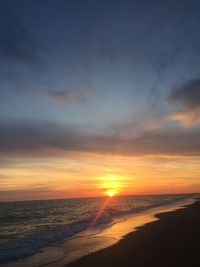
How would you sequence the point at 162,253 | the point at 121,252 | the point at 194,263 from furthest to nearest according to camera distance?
the point at 121,252, the point at 162,253, the point at 194,263

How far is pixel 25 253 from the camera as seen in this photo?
1775 cm

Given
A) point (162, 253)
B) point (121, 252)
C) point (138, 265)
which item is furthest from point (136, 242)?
point (138, 265)

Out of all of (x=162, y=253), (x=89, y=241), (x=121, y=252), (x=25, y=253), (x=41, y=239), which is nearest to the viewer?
(x=162, y=253)

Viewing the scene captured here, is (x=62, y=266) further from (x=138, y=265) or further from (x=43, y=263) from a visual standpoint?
(x=138, y=265)

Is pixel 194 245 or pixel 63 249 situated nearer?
pixel 194 245

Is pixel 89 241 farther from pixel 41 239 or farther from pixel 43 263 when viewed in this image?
pixel 43 263

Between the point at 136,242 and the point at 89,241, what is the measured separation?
3715mm

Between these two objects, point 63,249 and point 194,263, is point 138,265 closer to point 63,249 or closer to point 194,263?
point 194,263

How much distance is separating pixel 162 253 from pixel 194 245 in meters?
2.39

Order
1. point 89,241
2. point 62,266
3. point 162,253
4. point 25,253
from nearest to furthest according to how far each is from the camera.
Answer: point 62,266, point 162,253, point 25,253, point 89,241

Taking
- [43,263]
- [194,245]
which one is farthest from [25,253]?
[194,245]

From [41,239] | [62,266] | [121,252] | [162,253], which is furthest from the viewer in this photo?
[41,239]

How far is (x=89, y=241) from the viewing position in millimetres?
20906

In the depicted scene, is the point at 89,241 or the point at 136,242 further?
the point at 89,241
